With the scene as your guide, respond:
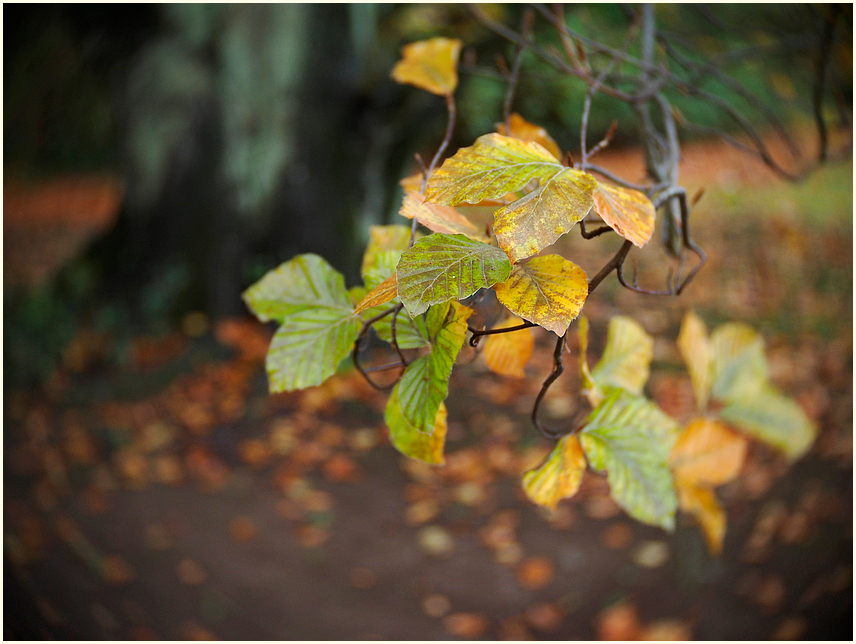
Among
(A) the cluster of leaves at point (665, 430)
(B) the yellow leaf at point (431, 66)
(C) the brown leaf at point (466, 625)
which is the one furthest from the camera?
(C) the brown leaf at point (466, 625)

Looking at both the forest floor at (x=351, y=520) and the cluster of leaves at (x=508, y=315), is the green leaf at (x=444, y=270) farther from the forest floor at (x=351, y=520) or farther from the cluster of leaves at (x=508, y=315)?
the forest floor at (x=351, y=520)

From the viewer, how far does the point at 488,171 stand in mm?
287

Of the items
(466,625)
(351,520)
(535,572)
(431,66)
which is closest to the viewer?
(431,66)

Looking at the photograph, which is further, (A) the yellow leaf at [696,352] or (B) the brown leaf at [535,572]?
(B) the brown leaf at [535,572]

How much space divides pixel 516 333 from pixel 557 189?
5.8 inches

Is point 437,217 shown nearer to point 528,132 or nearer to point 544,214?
point 544,214

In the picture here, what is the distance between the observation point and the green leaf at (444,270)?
0.86 ft

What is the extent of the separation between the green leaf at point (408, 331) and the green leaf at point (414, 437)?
0.03 m

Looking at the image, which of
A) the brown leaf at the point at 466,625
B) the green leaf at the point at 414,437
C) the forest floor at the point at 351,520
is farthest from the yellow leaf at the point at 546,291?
the brown leaf at the point at 466,625

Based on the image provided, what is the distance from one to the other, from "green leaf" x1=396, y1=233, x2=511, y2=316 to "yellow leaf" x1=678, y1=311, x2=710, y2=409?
34 cm

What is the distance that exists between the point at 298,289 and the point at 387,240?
0.27 feet

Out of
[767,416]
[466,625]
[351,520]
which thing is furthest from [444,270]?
[351,520]

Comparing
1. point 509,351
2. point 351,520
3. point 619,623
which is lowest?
point 619,623

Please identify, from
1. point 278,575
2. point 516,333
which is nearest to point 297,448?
point 278,575
